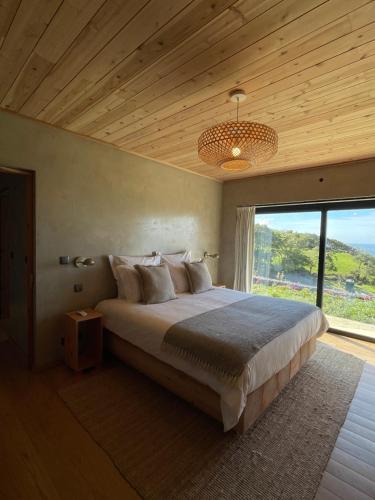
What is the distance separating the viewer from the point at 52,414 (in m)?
1.88

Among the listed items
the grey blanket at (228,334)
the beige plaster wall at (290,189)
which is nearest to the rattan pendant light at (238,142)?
the grey blanket at (228,334)

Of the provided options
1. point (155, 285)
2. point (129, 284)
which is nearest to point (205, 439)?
point (155, 285)

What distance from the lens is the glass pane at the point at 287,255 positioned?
380cm

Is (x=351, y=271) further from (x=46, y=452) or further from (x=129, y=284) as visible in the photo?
(x=46, y=452)

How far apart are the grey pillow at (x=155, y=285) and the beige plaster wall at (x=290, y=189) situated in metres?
2.08

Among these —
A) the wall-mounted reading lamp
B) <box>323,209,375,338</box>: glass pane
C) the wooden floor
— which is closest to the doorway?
the wooden floor

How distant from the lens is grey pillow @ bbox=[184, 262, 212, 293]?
3.29 m

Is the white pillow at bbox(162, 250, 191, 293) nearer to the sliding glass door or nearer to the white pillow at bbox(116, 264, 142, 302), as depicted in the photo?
the white pillow at bbox(116, 264, 142, 302)

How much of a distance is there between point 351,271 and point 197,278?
7.39 ft

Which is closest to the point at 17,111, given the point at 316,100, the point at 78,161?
the point at 78,161

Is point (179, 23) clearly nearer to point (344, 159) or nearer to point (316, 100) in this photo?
point (316, 100)

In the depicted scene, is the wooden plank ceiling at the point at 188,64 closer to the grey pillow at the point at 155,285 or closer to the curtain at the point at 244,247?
the grey pillow at the point at 155,285

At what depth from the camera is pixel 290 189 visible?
150 inches

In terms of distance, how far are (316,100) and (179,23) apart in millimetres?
1226
